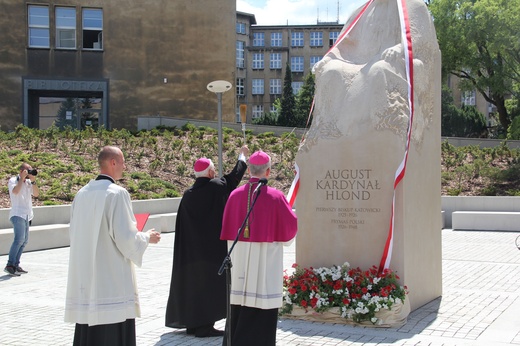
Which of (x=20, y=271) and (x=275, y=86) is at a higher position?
(x=275, y=86)

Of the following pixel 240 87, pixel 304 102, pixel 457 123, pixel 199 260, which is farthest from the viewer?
pixel 240 87

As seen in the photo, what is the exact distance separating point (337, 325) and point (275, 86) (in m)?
72.8

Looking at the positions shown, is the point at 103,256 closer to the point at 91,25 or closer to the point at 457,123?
the point at 91,25

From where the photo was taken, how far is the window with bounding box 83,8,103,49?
1275 inches

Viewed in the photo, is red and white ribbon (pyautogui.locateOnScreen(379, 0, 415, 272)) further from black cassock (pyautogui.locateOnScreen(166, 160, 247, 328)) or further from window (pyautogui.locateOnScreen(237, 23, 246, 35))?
window (pyautogui.locateOnScreen(237, 23, 246, 35))

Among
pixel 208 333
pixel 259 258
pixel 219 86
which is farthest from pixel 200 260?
pixel 219 86

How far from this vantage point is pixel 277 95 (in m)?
79.5

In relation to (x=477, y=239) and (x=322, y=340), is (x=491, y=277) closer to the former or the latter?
(x=322, y=340)

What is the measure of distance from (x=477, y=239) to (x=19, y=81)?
23.0m

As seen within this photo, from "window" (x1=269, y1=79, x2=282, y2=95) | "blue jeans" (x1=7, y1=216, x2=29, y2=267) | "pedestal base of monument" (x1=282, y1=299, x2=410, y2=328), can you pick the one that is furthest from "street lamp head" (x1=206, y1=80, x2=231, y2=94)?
"window" (x1=269, y1=79, x2=282, y2=95)

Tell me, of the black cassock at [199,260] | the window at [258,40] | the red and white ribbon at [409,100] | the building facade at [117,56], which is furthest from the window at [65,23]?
the window at [258,40]

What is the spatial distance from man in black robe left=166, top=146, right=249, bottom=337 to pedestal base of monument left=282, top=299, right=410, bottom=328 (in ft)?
3.31

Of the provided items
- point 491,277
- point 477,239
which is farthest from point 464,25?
point 491,277

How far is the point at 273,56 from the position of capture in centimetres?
7950
